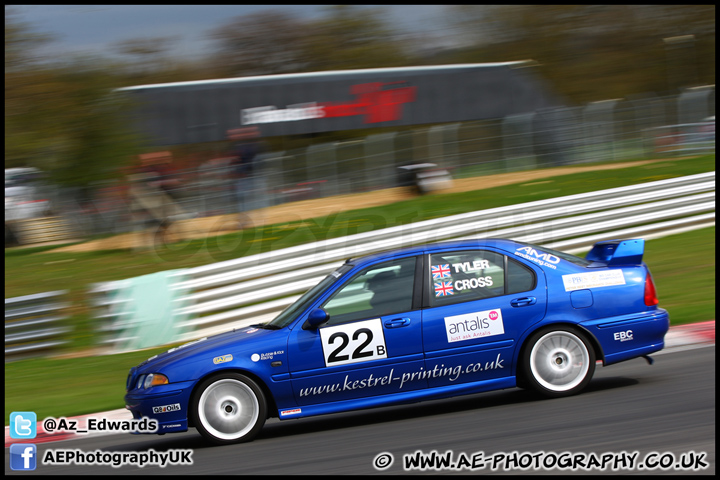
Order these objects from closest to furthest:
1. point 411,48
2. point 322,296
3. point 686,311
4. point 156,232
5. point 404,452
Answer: point 404,452, point 322,296, point 686,311, point 156,232, point 411,48

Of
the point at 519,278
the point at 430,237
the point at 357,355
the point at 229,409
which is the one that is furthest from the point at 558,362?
the point at 430,237

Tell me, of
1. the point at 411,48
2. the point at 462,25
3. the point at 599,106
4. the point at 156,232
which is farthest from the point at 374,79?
the point at 462,25

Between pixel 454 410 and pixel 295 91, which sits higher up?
pixel 295 91

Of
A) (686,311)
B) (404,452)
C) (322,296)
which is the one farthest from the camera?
(686,311)

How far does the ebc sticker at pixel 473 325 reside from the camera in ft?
19.5

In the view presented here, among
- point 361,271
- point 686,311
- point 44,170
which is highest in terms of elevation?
point 44,170

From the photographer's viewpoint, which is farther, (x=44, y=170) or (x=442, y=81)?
(x=442, y=81)

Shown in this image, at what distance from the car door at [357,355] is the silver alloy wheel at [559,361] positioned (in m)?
0.96

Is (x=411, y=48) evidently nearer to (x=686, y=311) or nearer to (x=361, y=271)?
(x=686, y=311)

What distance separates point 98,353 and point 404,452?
260 inches

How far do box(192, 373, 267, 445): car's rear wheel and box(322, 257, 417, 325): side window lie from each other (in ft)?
2.76

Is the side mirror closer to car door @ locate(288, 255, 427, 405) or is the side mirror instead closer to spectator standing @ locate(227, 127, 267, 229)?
car door @ locate(288, 255, 427, 405)

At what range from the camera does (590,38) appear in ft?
117
